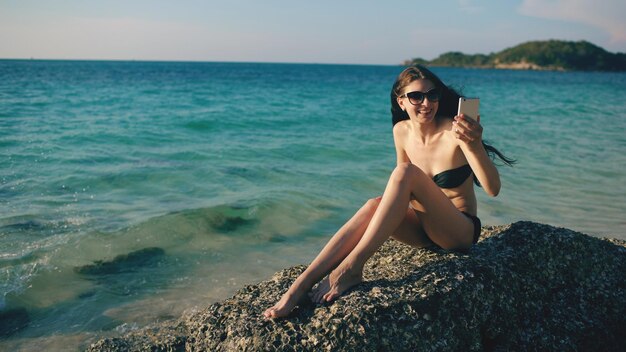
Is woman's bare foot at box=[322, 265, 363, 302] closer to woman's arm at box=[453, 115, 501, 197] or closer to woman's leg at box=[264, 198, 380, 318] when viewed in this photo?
woman's leg at box=[264, 198, 380, 318]

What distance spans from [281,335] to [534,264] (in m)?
2.05

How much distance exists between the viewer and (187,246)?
7.12 m

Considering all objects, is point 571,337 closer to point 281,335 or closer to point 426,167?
point 426,167

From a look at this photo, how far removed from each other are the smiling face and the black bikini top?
0.48 m

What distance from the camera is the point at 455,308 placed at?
339 centimetres

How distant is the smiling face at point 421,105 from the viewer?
419 cm

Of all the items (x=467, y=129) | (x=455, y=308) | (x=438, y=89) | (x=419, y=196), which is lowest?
(x=455, y=308)

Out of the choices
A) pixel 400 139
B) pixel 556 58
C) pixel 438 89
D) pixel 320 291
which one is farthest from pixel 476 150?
pixel 556 58

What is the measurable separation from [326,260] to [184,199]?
6.25m

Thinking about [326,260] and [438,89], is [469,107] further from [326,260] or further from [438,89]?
[326,260]

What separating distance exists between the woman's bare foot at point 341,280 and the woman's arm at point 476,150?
119cm

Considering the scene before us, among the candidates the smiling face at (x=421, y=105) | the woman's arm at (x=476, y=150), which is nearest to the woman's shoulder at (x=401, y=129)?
the smiling face at (x=421, y=105)

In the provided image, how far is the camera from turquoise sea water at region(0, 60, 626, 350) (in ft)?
18.6

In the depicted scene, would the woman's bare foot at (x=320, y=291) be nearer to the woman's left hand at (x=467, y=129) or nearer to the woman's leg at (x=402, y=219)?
the woman's leg at (x=402, y=219)
